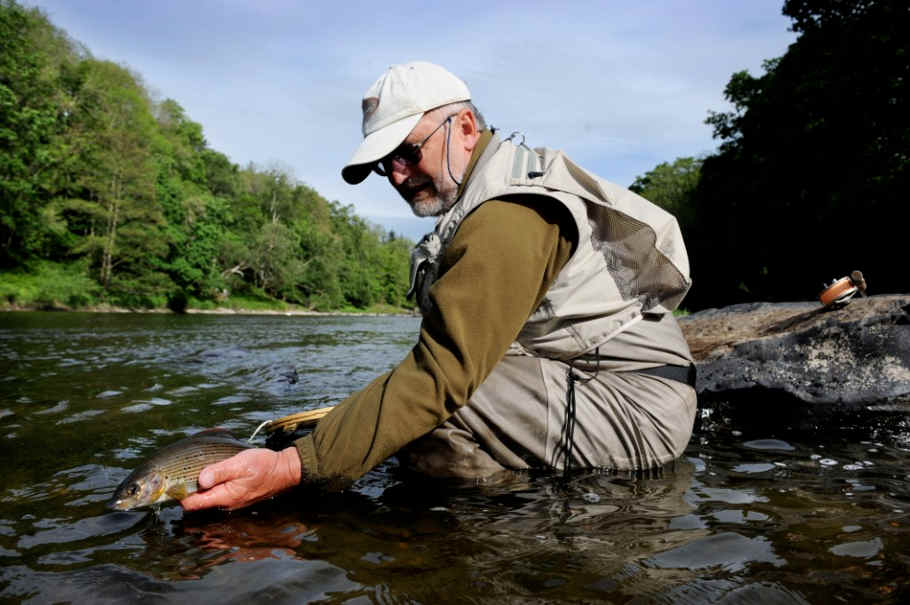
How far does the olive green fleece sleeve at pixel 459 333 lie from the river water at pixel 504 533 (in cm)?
42

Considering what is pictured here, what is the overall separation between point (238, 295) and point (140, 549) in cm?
6050

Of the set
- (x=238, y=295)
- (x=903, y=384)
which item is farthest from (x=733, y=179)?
(x=238, y=295)

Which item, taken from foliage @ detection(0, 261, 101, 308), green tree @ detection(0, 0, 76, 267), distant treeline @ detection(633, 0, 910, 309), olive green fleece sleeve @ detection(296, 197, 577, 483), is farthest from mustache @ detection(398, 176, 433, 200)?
foliage @ detection(0, 261, 101, 308)

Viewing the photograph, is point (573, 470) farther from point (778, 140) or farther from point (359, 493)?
point (778, 140)

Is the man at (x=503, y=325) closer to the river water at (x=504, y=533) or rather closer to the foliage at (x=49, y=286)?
the river water at (x=504, y=533)

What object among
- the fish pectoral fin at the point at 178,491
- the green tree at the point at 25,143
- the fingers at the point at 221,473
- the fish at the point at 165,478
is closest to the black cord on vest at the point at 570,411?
the fingers at the point at 221,473

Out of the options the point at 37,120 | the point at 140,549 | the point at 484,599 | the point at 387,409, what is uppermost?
the point at 37,120

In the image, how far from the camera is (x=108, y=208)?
1628 inches

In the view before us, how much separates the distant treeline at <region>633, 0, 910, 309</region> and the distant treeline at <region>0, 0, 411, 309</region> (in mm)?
37092

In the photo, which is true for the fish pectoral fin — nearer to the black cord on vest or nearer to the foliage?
the black cord on vest

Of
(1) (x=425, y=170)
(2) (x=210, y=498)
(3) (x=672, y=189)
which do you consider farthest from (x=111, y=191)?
(3) (x=672, y=189)

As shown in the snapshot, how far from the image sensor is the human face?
9.18 ft

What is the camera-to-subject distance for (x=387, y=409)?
7.53 feet

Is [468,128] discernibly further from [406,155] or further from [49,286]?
[49,286]
